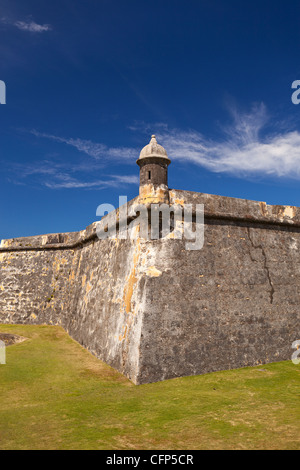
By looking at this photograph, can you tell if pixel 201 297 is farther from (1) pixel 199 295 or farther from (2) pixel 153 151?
(2) pixel 153 151

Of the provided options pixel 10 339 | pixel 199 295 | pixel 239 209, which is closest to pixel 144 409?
pixel 199 295

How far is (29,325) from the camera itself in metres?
12.1

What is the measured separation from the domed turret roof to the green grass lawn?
4348 millimetres

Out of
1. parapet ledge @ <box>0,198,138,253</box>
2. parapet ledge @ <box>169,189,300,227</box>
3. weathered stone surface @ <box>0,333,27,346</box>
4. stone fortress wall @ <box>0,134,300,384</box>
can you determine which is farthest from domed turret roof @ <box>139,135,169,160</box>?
weathered stone surface @ <box>0,333,27,346</box>

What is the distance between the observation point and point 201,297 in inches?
265

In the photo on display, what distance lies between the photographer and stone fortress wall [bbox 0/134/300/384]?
6152 millimetres

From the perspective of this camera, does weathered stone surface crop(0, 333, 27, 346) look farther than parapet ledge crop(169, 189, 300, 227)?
Yes

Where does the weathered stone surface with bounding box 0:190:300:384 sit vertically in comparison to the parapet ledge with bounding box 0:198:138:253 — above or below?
below

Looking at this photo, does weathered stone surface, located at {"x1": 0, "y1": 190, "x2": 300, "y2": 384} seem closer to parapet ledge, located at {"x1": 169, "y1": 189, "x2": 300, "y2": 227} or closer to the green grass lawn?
parapet ledge, located at {"x1": 169, "y1": 189, "x2": 300, "y2": 227}

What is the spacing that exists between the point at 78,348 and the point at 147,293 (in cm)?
357

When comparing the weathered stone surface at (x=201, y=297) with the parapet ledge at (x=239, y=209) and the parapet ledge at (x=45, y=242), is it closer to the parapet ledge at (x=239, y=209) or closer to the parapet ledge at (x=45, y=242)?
the parapet ledge at (x=239, y=209)

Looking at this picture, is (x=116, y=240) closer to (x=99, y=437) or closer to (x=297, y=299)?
(x=297, y=299)

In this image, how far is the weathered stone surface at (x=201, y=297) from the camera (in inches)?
242
